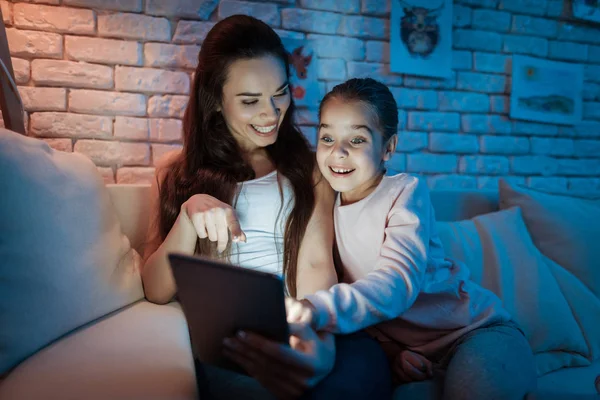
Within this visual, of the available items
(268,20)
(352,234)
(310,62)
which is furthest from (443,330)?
(268,20)

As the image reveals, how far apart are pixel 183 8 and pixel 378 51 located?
2.59 feet

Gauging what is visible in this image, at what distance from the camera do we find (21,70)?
55.1 inches

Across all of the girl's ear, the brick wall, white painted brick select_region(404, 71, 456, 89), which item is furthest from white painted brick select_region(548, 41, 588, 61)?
the girl's ear

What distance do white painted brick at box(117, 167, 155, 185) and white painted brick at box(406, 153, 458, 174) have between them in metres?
1.07

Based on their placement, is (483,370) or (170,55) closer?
(483,370)

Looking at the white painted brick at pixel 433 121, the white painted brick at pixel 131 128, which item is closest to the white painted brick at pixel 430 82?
the white painted brick at pixel 433 121

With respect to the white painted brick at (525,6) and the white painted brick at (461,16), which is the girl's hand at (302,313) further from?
the white painted brick at (525,6)

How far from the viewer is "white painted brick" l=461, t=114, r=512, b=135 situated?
1916mm

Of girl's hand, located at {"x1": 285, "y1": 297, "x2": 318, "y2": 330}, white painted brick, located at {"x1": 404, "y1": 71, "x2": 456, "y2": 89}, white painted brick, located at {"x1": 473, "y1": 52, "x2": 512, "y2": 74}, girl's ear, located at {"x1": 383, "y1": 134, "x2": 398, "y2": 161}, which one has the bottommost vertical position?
girl's hand, located at {"x1": 285, "y1": 297, "x2": 318, "y2": 330}

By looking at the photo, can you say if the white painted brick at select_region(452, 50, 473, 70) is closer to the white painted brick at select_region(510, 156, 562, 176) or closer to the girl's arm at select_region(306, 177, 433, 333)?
the white painted brick at select_region(510, 156, 562, 176)

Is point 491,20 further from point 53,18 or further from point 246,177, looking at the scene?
point 53,18

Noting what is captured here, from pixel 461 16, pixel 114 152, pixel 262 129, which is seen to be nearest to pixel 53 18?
pixel 114 152

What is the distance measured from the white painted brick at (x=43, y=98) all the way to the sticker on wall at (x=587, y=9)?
2213 mm

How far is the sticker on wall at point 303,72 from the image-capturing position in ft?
5.41
